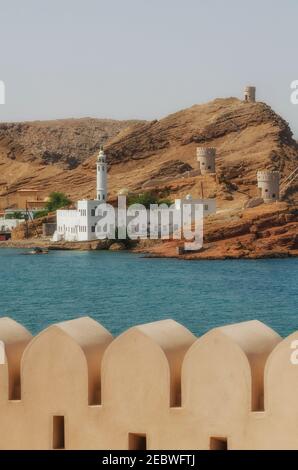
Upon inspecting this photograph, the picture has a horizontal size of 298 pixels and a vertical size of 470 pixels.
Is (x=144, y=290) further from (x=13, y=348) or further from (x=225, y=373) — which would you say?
(x=225, y=373)

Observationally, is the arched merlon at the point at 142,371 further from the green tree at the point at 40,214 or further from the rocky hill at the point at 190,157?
the green tree at the point at 40,214

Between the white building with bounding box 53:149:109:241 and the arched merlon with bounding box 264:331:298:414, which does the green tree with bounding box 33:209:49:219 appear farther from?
the arched merlon with bounding box 264:331:298:414

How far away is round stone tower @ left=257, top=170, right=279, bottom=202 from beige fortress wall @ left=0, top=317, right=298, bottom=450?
191 feet

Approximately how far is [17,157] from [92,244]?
43675 mm

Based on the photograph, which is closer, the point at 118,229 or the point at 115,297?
the point at 115,297

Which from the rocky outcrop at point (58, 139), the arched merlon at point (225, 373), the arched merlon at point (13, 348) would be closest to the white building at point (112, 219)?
the rocky outcrop at point (58, 139)

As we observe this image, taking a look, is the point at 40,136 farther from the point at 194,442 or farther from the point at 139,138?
the point at 194,442

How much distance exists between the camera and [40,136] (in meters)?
124

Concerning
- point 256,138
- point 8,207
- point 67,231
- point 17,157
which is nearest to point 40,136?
point 17,157

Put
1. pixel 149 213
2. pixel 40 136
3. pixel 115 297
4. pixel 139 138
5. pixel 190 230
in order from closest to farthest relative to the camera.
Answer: pixel 115 297, pixel 190 230, pixel 149 213, pixel 139 138, pixel 40 136

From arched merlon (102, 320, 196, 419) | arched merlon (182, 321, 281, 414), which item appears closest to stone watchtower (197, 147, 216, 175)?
arched merlon (102, 320, 196, 419)

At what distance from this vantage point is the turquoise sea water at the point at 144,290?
105ft

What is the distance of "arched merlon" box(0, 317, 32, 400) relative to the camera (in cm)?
677

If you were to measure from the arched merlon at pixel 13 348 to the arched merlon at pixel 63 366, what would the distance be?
79 millimetres
